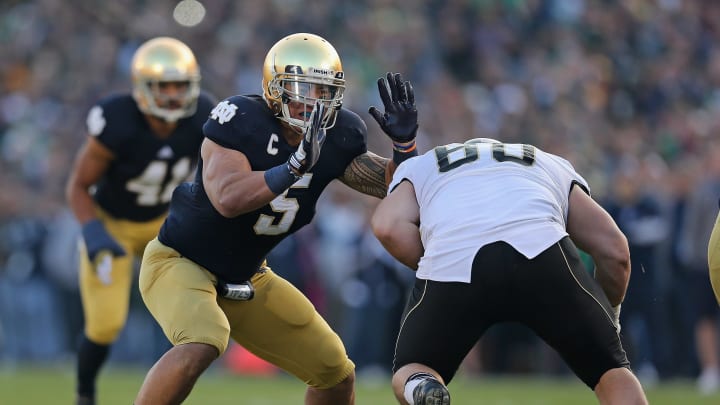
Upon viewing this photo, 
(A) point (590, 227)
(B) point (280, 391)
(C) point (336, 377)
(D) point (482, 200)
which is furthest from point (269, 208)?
(B) point (280, 391)

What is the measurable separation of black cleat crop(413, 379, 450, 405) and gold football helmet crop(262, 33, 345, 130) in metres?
1.28

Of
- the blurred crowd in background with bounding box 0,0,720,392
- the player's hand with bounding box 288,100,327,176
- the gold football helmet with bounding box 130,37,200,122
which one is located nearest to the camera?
the player's hand with bounding box 288,100,327,176

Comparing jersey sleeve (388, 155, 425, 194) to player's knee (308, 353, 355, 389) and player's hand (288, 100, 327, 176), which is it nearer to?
player's hand (288, 100, 327, 176)

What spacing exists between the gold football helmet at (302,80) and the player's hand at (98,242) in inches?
62.2

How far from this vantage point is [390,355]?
424 inches

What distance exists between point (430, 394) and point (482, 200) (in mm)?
679

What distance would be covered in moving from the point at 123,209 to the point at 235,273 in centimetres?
210

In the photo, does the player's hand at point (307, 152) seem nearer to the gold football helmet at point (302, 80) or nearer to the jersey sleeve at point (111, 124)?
the gold football helmet at point (302, 80)

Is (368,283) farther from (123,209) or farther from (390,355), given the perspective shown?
(123,209)

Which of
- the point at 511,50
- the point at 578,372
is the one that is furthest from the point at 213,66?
the point at 578,372

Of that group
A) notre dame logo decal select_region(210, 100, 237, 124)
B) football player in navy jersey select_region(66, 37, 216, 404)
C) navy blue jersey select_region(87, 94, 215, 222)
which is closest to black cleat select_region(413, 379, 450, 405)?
notre dame logo decal select_region(210, 100, 237, 124)

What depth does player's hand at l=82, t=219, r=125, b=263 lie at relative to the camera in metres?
6.11

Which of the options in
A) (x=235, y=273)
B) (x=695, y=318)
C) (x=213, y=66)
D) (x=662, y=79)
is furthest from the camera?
(x=213, y=66)

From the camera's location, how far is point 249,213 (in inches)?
192
